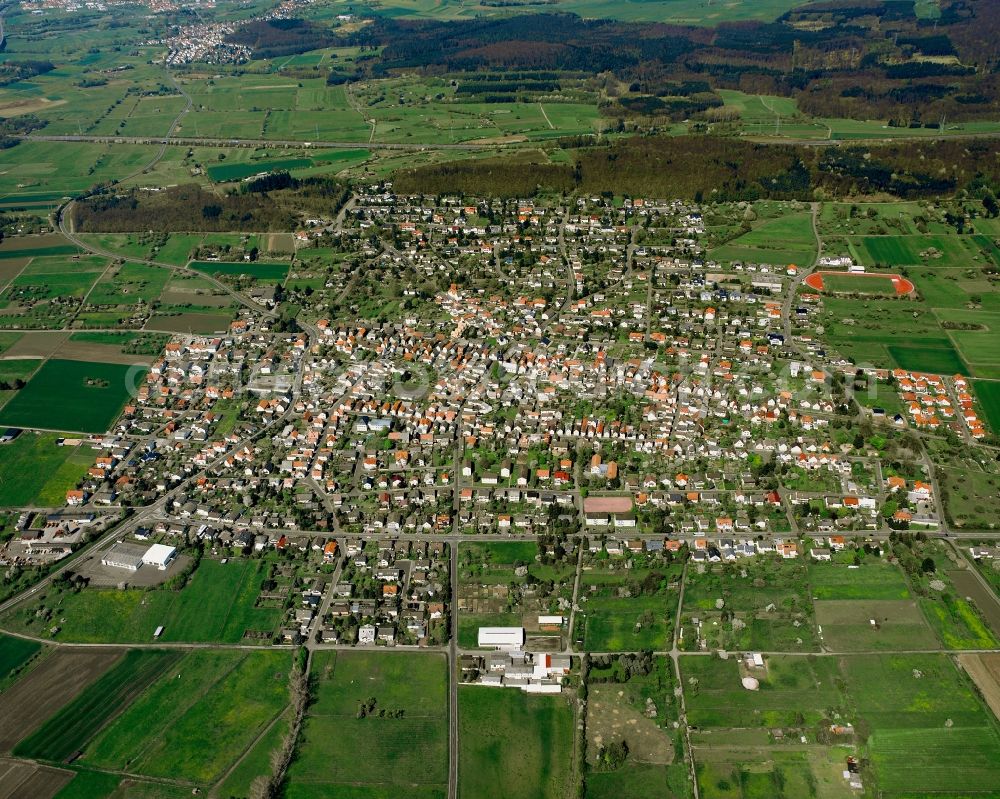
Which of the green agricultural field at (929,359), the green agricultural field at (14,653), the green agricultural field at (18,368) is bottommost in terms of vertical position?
the green agricultural field at (14,653)

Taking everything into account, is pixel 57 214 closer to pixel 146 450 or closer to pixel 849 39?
pixel 146 450

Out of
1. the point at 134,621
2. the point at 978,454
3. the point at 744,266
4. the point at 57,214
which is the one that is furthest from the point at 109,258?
the point at 978,454

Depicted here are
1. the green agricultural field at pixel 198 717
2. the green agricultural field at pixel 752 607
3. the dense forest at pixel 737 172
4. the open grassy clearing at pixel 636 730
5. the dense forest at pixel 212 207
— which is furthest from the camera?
the dense forest at pixel 737 172

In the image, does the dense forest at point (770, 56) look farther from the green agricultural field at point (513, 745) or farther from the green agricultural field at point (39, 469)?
the green agricultural field at point (513, 745)

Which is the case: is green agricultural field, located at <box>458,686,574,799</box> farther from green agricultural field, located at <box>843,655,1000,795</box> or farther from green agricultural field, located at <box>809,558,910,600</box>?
green agricultural field, located at <box>809,558,910,600</box>

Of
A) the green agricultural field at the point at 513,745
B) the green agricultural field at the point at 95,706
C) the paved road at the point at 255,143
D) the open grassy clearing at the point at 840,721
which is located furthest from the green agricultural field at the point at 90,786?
the paved road at the point at 255,143
